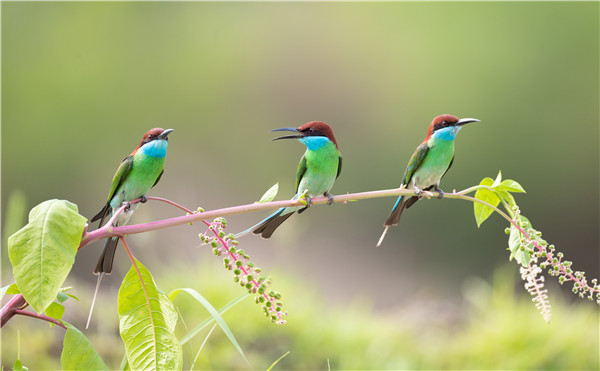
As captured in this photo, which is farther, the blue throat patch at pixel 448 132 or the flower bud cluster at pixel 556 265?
the blue throat patch at pixel 448 132

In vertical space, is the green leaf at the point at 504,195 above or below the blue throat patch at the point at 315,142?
below

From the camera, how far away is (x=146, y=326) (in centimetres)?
70

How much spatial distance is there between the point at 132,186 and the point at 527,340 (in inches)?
58.2

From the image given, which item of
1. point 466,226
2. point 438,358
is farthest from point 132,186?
point 466,226

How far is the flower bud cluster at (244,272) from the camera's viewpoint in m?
0.62

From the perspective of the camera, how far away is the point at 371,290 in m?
3.67

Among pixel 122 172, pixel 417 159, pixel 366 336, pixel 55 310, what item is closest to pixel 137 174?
pixel 122 172

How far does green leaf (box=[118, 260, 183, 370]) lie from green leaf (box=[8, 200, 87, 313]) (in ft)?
0.39

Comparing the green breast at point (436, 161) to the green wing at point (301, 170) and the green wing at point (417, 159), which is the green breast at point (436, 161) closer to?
the green wing at point (417, 159)

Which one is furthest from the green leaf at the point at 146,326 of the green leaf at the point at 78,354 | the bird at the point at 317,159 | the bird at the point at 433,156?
→ the bird at the point at 433,156

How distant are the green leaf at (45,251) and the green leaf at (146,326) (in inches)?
4.6

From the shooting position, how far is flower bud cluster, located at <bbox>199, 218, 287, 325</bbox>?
62 centimetres

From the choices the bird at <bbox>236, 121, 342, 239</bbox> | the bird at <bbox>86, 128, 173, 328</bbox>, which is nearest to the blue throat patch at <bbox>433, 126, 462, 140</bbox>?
the bird at <bbox>236, 121, 342, 239</bbox>

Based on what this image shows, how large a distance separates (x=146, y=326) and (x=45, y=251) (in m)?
0.17
